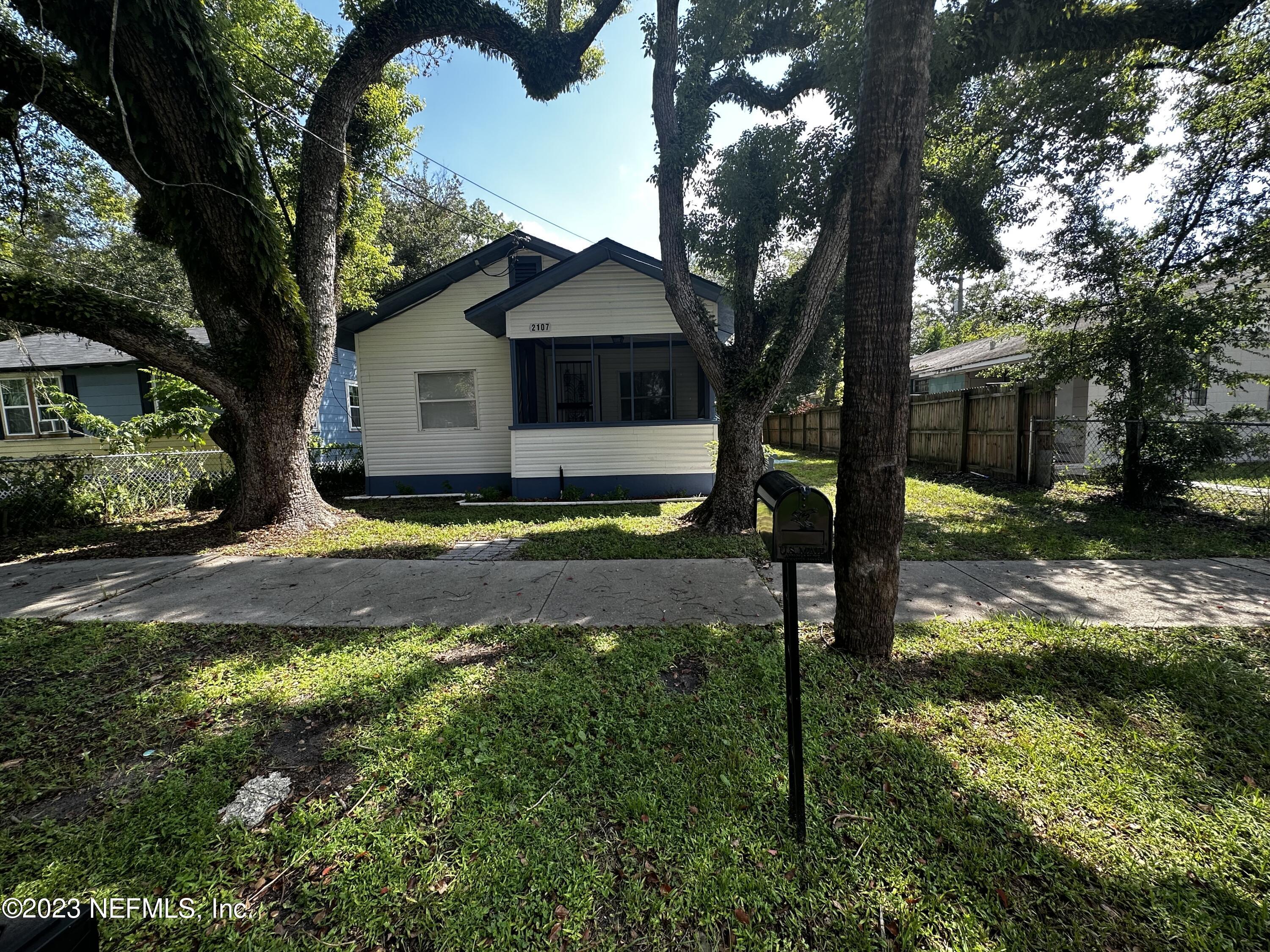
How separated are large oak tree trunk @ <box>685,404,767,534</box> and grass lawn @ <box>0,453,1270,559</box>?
→ 0.32 meters

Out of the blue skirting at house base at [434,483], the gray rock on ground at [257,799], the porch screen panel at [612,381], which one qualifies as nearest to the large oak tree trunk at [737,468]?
the gray rock on ground at [257,799]

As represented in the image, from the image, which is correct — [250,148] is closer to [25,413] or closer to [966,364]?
[25,413]

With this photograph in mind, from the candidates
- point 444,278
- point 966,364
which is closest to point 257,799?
point 444,278

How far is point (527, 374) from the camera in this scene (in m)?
10.1

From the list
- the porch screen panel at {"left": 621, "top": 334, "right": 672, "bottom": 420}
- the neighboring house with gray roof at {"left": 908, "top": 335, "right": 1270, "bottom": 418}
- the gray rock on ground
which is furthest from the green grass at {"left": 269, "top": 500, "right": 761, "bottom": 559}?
the neighboring house with gray roof at {"left": 908, "top": 335, "right": 1270, "bottom": 418}

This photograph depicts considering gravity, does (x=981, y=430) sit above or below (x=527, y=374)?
below

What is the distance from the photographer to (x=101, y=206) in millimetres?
10164

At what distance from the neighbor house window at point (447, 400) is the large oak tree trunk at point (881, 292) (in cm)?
939

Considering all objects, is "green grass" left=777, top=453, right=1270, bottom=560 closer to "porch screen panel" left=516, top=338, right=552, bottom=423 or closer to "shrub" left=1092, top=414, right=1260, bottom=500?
"shrub" left=1092, top=414, right=1260, bottom=500

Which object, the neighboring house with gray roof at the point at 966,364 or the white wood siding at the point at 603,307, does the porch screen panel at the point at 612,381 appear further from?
the neighboring house with gray roof at the point at 966,364

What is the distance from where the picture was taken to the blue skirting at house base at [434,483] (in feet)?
35.2

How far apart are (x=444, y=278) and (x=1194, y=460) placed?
13698 mm

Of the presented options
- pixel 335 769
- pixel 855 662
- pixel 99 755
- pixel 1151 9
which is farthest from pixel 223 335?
pixel 1151 9

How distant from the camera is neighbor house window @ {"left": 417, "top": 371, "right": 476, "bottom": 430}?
10773 millimetres
